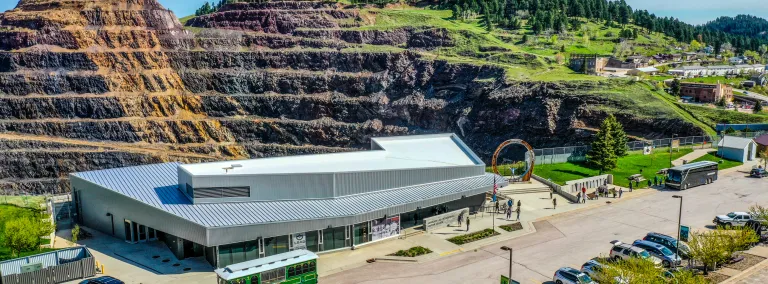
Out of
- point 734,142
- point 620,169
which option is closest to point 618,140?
point 620,169

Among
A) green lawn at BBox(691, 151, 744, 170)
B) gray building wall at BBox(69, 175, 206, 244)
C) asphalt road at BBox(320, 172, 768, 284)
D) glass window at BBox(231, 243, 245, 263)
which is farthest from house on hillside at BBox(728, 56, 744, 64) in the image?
gray building wall at BBox(69, 175, 206, 244)

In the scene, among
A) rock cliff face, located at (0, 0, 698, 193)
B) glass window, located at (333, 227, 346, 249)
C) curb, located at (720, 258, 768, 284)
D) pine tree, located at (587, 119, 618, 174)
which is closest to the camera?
curb, located at (720, 258, 768, 284)

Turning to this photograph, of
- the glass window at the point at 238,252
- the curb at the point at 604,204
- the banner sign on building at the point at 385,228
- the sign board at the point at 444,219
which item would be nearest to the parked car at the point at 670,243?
the curb at the point at 604,204

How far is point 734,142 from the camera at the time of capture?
62.1 m

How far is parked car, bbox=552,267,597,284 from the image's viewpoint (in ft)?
92.7

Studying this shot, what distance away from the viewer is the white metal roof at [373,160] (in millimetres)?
40312

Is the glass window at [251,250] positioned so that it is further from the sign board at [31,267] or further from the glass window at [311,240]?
the sign board at [31,267]

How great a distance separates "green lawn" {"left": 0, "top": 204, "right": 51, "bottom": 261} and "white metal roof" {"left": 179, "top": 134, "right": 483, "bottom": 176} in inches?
402

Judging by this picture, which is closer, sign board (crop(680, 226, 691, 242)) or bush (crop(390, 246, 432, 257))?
bush (crop(390, 246, 432, 257))

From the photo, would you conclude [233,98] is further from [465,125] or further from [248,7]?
[465,125]

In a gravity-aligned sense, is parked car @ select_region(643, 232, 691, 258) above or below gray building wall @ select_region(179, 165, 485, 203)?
below

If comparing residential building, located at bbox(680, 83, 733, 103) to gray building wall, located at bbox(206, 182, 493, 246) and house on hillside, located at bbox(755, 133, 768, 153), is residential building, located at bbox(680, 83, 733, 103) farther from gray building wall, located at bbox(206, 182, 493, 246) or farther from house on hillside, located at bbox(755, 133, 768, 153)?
gray building wall, located at bbox(206, 182, 493, 246)

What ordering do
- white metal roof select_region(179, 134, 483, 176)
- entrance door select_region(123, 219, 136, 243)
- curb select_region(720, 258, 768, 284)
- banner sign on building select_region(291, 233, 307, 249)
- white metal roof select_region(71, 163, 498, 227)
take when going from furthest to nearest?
1. white metal roof select_region(179, 134, 483, 176)
2. entrance door select_region(123, 219, 136, 243)
3. banner sign on building select_region(291, 233, 307, 249)
4. white metal roof select_region(71, 163, 498, 227)
5. curb select_region(720, 258, 768, 284)

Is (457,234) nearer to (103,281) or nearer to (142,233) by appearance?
(142,233)
